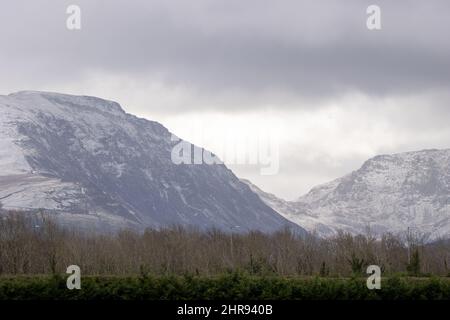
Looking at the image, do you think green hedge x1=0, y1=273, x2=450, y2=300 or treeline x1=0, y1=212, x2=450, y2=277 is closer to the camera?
green hedge x1=0, y1=273, x2=450, y2=300

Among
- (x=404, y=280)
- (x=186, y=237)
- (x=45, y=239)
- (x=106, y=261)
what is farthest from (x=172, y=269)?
(x=404, y=280)

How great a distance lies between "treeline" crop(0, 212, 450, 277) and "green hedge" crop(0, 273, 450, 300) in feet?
72.3

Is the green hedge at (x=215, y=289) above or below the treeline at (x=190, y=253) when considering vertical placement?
above

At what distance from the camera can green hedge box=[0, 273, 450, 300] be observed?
1646 inches

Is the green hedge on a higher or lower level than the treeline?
higher

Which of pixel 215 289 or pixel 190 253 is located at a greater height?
pixel 215 289

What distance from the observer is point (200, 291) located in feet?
140

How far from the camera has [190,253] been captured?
95062 millimetres

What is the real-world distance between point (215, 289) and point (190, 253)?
173 ft

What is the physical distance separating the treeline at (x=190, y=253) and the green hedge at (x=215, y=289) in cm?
2203

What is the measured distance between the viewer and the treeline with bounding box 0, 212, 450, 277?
8056cm

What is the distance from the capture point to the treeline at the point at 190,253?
264ft
